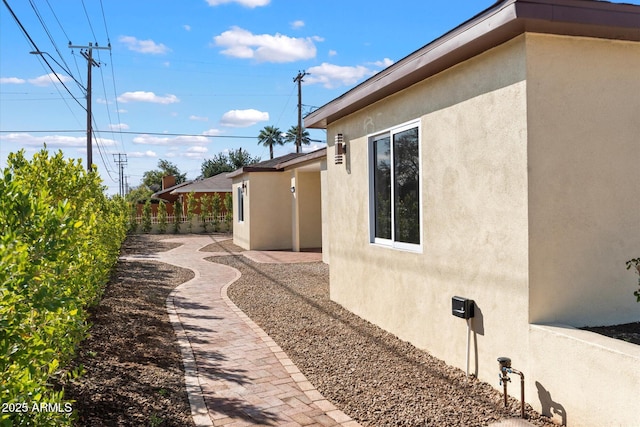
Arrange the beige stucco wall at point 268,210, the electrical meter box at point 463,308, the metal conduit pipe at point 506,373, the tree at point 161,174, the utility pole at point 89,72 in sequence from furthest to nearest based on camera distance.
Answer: the tree at point 161,174 → the utility pole at point 89,72 → the beige stucco wall at point 268,210 → the electrical meter box at point 463,308 → the metal conduit pipe at point 506,373

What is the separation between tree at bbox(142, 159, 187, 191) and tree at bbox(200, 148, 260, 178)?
11.6 metres

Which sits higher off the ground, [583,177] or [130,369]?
[583,177]

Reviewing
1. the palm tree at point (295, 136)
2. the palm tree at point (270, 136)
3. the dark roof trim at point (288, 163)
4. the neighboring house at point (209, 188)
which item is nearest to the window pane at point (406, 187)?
the dark roof trim at point (288, 163)

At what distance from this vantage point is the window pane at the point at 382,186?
652 centimetres

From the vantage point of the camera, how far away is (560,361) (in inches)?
142

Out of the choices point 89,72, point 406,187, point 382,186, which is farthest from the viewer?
point 89,72

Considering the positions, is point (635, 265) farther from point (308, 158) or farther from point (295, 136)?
point (295, 136)

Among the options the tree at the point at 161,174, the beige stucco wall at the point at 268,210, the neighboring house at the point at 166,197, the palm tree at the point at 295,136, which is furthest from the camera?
the tree at the point at 161,174

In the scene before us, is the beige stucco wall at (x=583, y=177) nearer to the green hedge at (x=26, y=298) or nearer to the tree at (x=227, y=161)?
the green hedge at (x=26, y=298)

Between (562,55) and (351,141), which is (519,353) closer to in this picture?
(562,55)

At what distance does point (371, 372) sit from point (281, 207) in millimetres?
13385

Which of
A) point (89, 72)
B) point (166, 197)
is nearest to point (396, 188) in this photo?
point (89, 72)

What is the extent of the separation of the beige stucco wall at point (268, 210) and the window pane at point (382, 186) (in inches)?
440

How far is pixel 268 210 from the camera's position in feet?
58.6
